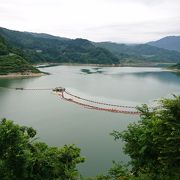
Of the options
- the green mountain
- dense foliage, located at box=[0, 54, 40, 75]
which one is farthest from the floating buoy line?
the green mountain

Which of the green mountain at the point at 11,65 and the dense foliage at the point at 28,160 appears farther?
the green mountain at the point at 11,65

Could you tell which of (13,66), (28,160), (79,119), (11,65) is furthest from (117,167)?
(11,65)

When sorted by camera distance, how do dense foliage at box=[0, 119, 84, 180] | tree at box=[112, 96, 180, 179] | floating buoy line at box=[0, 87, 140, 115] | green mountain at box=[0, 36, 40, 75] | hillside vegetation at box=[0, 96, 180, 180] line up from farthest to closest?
green mountain at box=[0, 36, 40, 75] → floating buoy line at box=[0, 87, 140, 115] → dense foliage at box=[0, 119, 84, 180] → hillside vegetation at box=[0, 96, 180, 180] → tree at box=[112, 96, 180, 179]

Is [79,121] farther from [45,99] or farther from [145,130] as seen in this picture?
[145,130]

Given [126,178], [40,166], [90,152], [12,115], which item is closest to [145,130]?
[126,178]

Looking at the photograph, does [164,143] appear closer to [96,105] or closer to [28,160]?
[28,160]

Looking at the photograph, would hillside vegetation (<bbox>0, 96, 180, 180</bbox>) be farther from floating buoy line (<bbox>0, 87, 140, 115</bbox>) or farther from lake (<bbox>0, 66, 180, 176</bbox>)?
floating buoy line (<bbox>0, 87, 140, 115</bbox>)

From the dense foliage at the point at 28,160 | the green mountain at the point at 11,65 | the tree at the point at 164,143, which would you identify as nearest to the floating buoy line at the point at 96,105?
the tree at the point at 164,143

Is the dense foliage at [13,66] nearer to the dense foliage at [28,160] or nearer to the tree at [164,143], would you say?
the dense foliage at [28,160]

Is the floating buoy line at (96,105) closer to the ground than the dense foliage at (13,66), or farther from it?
closer to the ground
